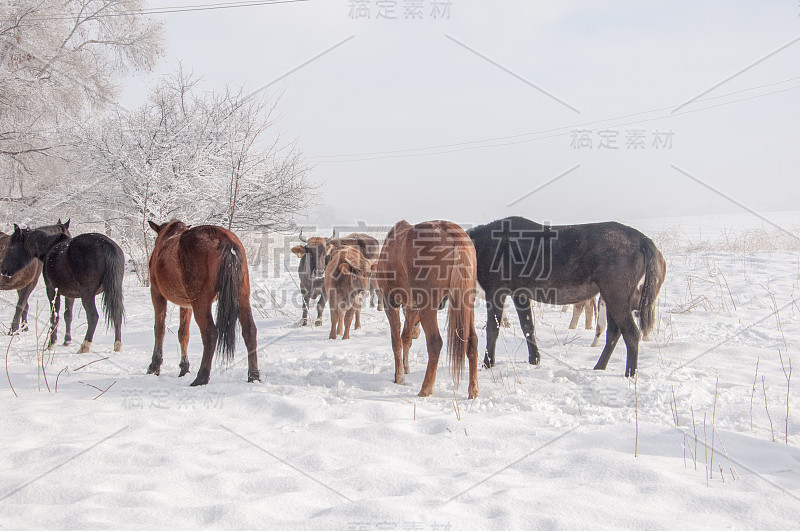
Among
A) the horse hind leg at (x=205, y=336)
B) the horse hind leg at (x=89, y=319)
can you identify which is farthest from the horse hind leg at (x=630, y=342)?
the horse hind leg at (x=89, y=319)

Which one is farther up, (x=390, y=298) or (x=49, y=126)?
A: (x=49, y=126)

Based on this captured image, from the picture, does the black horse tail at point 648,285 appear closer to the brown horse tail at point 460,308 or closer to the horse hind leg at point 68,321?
the brown horse tail at point 460,308

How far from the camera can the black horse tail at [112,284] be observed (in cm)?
716

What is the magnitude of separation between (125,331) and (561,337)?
750 centimetres

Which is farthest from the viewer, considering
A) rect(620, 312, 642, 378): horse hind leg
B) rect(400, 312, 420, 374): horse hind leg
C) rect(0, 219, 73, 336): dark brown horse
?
rect(0, 219, 73, 336): dark brown horse

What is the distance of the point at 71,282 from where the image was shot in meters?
7.40

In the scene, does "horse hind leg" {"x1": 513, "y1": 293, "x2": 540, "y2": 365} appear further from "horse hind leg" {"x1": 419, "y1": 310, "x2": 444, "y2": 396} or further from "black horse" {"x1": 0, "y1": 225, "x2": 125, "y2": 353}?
"black horse" {"x1": 0, "y1": 225, "x2": 125, "y2": 353}

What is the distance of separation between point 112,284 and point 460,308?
207 inches

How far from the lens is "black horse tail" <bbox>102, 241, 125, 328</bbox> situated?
282 inches

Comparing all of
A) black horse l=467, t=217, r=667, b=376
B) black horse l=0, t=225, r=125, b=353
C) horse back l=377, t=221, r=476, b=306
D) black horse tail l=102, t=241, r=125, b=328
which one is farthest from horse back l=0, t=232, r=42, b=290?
black horse l=467, t=217, r=667, b=376

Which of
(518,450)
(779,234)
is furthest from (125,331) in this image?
(779,234)

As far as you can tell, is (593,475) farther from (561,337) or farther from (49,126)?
(49,126)

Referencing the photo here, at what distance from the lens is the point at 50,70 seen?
1855 cm

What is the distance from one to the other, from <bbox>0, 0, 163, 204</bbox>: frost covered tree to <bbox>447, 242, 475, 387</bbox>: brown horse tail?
663 inches
